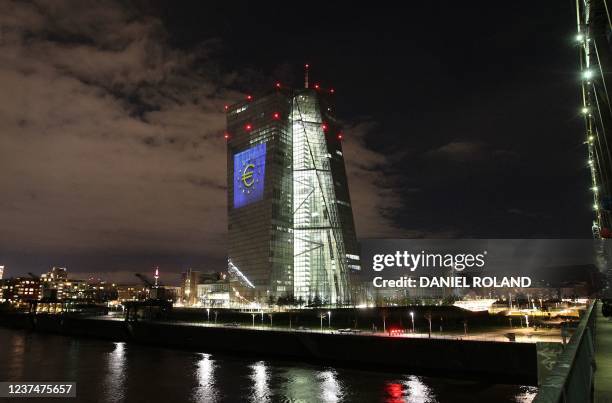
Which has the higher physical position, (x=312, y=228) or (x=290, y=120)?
(x=290, y=120)

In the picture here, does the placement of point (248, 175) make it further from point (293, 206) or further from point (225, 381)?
point (225, 381)

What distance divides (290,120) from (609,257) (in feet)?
345

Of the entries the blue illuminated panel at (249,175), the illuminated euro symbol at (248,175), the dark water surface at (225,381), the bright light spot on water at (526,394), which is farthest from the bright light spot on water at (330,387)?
the illuminated euro symbol at (248,175)

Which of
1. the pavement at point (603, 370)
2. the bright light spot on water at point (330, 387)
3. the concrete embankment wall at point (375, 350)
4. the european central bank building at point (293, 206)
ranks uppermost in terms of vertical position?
the european central bank building at point (293, 206)

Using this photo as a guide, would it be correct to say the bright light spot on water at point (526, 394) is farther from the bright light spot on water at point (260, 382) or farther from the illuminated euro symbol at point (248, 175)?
the illuminated euro symbol at point (248, 175)

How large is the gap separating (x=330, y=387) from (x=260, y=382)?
25.3 feet

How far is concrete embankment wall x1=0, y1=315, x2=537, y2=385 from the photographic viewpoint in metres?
50.3

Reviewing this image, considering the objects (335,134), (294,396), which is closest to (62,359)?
(294,396)

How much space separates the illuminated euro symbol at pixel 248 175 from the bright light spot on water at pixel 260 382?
4200 inches

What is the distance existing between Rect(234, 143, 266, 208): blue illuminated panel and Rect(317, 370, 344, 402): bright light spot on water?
11021cm

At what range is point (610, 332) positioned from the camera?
23875mm

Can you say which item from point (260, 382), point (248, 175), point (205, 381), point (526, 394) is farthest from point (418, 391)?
point (248, 175)

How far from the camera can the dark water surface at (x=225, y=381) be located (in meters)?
44.0

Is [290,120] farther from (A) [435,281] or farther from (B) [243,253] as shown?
(A) [435,281]
